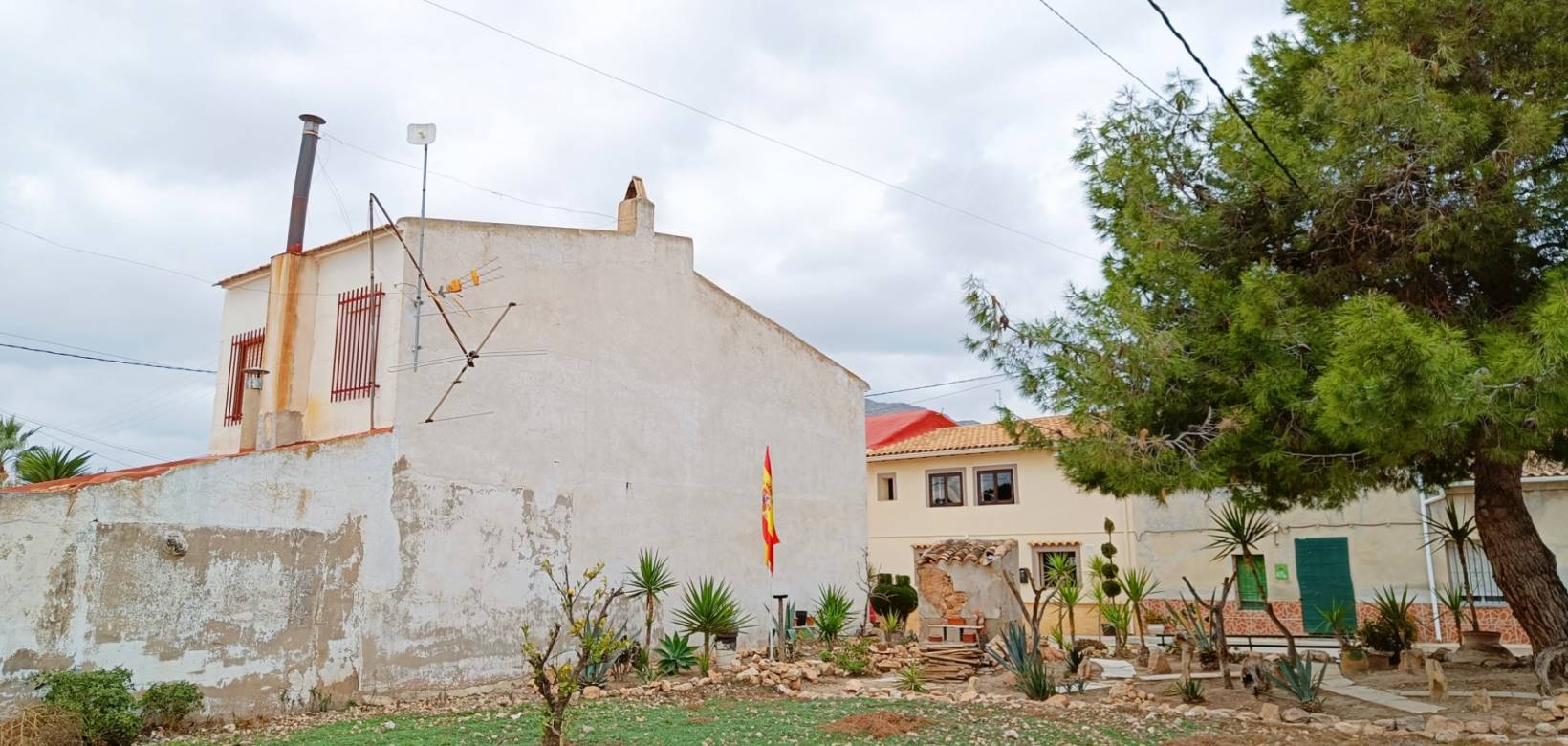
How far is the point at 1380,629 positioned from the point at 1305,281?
6913 mm

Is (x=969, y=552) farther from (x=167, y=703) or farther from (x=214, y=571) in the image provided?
(x=167, y=703)

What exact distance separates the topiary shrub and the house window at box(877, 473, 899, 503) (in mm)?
6392

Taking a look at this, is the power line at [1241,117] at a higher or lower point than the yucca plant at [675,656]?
higher

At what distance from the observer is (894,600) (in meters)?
25.2

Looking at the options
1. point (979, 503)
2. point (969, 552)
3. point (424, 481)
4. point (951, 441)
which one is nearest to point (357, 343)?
point (424, 481)

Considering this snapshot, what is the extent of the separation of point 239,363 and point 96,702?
8196 mm

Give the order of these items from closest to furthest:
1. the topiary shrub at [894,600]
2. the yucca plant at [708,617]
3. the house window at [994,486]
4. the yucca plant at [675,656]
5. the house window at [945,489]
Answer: the yucca plant at [675,656] → the yucca plant at [708,617] → the topiary shrub at [894,600] → the house window at [994,486] → the house window at [945,489]

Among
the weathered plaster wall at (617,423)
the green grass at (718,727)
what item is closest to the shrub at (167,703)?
the green grass at (718,727)

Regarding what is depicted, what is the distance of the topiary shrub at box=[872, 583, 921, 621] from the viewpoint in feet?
81.5

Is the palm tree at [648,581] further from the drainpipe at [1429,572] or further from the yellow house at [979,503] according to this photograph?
the drainpipe at [1429,572]

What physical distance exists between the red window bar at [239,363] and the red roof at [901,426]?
69.1ft

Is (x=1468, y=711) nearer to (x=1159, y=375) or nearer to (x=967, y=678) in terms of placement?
(x=1159, y=375)

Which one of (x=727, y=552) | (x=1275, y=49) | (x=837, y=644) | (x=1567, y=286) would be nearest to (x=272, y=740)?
(x=727, y=552)

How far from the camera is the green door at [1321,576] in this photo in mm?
24062
